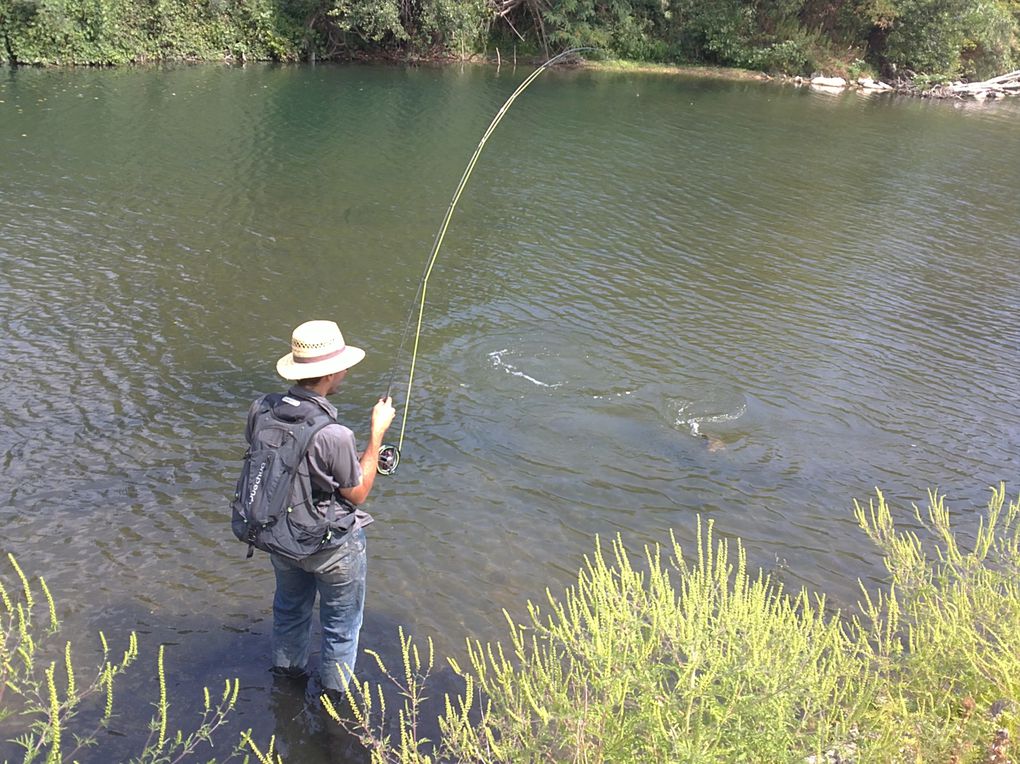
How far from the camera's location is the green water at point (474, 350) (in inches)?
273

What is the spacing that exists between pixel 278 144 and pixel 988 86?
35796 millimetres

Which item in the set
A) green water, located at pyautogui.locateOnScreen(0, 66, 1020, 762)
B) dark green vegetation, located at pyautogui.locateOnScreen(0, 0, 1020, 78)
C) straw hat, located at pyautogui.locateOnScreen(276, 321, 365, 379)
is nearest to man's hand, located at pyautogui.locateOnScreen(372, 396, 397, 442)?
straw hat, located at pyautogui.locateOnScreen(276, 321, 365, 379)

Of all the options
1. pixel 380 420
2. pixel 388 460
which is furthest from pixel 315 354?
pixel 388 460

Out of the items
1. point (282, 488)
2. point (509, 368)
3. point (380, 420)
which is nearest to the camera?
point (282, 488)

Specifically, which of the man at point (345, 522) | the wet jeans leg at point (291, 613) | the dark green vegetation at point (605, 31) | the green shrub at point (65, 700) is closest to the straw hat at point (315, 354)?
the man at point (345, 522)

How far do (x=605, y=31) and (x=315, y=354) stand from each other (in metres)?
40.9

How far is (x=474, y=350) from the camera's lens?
1106 centimetres

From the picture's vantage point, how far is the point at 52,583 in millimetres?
6363

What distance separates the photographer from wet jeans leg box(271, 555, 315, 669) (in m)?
4.97

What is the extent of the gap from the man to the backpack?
0.05m

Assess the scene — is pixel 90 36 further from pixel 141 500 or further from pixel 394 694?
pixel 394 694

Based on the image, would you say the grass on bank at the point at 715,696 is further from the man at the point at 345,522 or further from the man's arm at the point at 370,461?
the man's arm at the point at 370,461

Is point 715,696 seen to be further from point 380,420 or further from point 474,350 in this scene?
point 474,350

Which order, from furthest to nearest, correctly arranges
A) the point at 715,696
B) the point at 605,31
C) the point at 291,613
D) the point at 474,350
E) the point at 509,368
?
the point at 605,31 → the point at 474,350 → the point at 509,368 → the point at 291,613 → the point at 715,696
